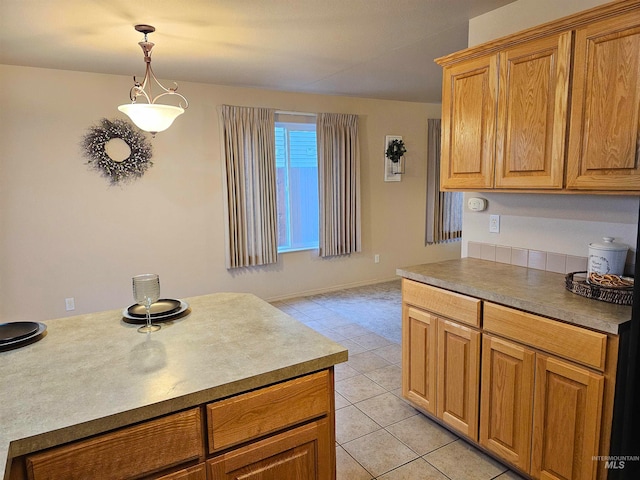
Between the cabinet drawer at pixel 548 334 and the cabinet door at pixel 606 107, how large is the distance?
66cm

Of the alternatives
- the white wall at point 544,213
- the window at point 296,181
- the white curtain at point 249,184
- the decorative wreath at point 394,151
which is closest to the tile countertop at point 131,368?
the white wall at point 544,213

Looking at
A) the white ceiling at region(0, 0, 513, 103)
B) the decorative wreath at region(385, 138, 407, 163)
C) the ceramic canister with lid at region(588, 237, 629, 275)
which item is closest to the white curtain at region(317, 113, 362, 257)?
the decorative wreath at region(385, 138, 407, 163)

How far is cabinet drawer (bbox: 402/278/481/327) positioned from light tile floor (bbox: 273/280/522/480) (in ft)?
2.41

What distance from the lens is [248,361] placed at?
1.32 m

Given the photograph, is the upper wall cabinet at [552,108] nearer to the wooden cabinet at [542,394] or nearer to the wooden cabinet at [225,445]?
the wooden cabinet at [542,394]

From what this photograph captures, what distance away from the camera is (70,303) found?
3949mm

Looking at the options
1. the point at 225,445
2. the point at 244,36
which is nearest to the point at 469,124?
the point at 244,36

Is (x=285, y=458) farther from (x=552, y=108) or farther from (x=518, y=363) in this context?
(x=552, y=108)

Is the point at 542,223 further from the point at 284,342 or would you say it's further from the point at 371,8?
the point at 284,342

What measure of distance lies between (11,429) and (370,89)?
184 inches

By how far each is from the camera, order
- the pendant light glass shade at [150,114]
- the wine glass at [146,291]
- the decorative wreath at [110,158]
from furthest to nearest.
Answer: the decorative wreath at [110,158]
the pendant light glass shade at [150,114]
the wine glass at [146,291]

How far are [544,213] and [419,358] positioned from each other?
110cm

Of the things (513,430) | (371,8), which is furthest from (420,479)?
(371,8)

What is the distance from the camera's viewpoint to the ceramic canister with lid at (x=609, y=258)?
193cm
